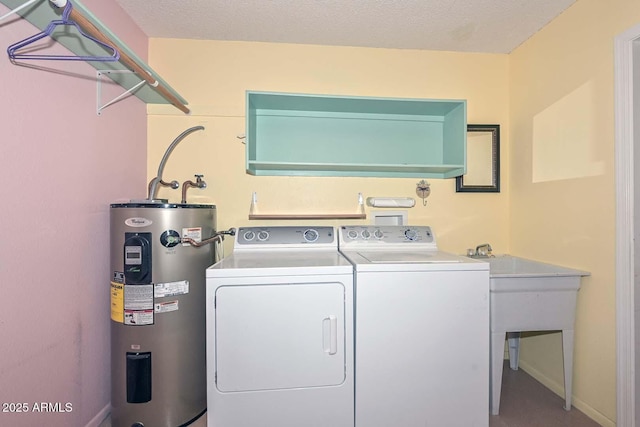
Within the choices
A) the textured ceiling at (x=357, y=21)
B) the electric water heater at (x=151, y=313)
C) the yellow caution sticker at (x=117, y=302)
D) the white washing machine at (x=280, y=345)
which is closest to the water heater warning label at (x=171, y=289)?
the electric water heater at (x=151, y=313)

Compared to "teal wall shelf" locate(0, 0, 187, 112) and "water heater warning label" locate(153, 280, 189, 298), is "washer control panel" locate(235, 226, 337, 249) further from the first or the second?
"teal wall shelf" locate(0, 0, 187, 112)

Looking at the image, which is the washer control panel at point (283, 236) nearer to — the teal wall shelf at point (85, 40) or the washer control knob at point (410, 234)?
the washer control knob at point (410, 234)

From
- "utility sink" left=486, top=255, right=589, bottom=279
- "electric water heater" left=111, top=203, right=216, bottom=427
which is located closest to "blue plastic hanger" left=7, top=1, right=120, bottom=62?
"electric water heater" left=111, top=203, right=216, bottom=427

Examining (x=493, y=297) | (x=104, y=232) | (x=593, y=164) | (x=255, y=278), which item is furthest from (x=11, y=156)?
(x=593, y=164)

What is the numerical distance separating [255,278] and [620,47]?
2.12 m

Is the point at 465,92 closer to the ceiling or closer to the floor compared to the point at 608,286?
closer to the ceiling

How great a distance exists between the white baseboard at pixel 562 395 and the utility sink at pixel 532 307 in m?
0.07

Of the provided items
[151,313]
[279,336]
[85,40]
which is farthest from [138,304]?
[85,40]

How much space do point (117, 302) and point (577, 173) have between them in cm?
261

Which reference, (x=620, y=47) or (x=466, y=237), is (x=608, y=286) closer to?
(x=466, y=237)

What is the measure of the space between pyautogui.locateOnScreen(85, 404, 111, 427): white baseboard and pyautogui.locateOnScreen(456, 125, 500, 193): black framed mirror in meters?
2.67

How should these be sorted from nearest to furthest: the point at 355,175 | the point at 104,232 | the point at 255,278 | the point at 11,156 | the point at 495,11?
1. the point at 11,156
2. the point at 255,278
3. the point at 104,232
4. the point at 495,11
5. the point at 355,175

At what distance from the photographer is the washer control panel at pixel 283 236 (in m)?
1.85

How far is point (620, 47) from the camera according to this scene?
4.72 feet
